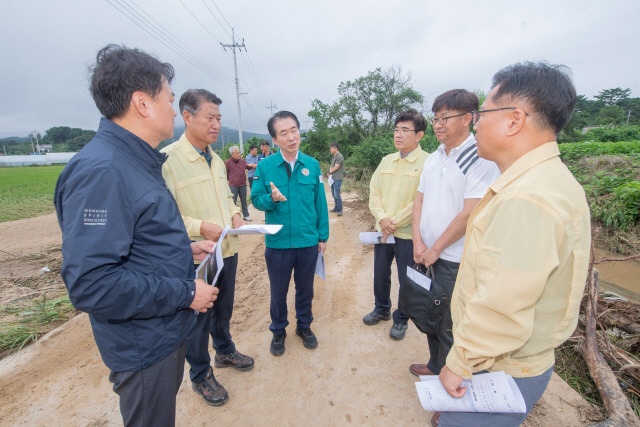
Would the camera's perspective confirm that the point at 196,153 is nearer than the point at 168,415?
No

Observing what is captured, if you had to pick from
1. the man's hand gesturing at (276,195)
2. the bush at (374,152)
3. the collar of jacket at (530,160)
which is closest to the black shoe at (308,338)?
the man's hand gesturing at (276,195)

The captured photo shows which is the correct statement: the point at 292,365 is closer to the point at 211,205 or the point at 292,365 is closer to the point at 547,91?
the point at 211,205

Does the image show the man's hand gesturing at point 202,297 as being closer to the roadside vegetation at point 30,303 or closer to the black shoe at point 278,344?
the black shoe at point 278,344

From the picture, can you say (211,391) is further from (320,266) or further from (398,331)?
(398,331)

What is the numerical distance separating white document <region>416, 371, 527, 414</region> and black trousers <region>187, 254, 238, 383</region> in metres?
1.58

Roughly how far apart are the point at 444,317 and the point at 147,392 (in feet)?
5.40

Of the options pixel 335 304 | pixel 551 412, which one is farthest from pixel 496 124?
pixel 335 304

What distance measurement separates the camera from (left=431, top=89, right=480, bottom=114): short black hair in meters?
2.16

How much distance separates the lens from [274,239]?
2713 millimetres

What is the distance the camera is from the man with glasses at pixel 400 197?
2.87m

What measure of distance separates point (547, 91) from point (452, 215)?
1163mm

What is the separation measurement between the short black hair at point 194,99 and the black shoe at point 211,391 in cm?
207

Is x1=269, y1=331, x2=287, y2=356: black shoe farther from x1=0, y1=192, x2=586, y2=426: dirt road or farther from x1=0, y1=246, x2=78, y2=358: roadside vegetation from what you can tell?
x1=0, y1=246, x2=78, y2=358: roadside vegetation

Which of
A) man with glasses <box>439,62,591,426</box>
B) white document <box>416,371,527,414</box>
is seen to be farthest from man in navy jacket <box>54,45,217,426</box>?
man with glasses <box>439,62,591,426</box>
